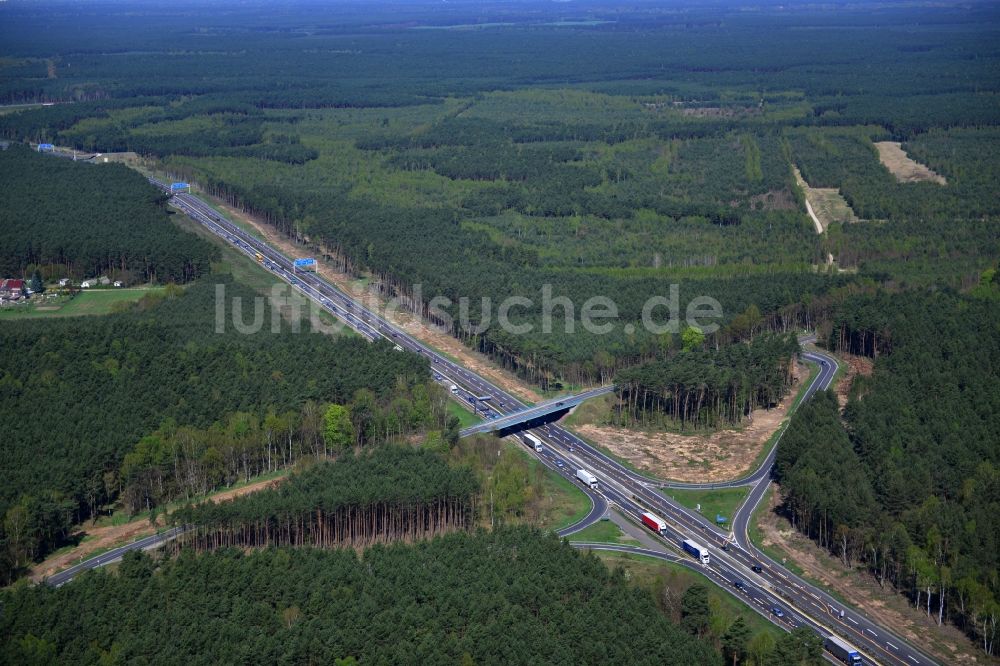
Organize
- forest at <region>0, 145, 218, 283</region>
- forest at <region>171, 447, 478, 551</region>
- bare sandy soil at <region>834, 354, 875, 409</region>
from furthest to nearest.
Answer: forest at <region>0, 145, 218, 283</region> → bare sandy soil at <region>834, 354, 875, 409</region> → forest at <region>171, 447, 478, 551</region>

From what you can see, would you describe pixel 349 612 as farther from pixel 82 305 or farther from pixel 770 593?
pixel 82 305

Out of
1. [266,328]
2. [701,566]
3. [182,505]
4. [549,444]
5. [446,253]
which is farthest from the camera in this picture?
[446,253]

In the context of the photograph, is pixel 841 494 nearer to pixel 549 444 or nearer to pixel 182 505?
pixel 549 444

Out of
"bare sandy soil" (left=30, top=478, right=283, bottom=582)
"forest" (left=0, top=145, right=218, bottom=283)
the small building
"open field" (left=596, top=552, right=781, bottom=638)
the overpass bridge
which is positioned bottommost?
"bare sandy soil" (left=30, top=478, right=283, bottom=582)

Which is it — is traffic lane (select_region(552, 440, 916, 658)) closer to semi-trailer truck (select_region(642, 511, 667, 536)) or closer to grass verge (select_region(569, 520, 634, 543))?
semi-trailer truck (select_region(642, 511, 667, 536))

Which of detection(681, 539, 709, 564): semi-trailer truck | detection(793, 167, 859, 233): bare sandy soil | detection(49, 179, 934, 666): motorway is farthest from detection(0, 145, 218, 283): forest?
detection(681, 539, 709, 564): semi-trailer truck

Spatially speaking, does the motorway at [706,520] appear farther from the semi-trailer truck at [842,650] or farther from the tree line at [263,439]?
the tree line at [263,439]

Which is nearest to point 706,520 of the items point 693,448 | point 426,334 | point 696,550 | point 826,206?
point 696,550

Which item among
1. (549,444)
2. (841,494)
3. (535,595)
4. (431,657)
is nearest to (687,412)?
(549,444)
